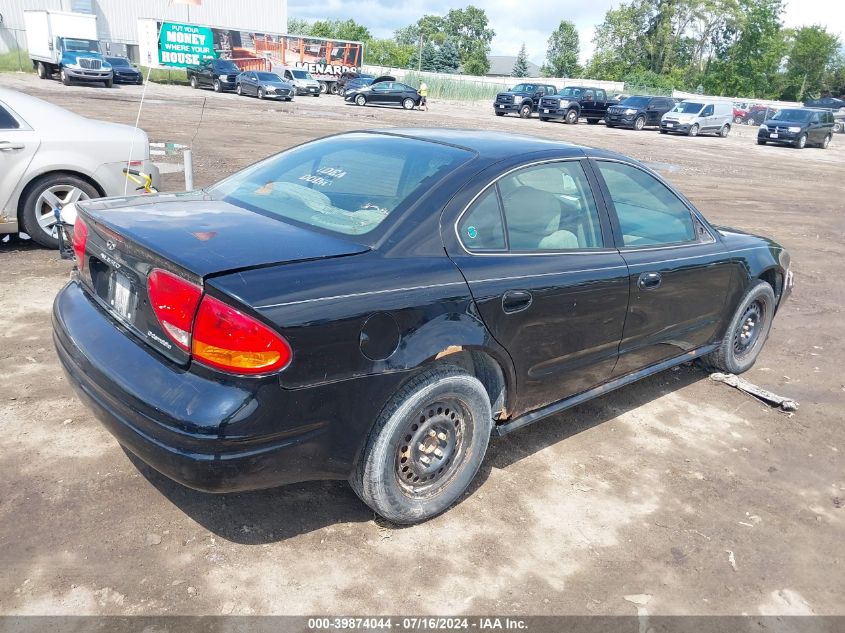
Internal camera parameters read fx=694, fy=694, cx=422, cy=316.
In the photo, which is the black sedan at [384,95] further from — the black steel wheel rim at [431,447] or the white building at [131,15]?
the black steel wheel rim at [431,447]

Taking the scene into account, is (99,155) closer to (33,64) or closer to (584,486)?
(584,486)

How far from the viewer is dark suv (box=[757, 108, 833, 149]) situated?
29578mm

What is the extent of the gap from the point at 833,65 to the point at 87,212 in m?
94.0

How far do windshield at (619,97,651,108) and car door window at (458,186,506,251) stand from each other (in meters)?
33.2

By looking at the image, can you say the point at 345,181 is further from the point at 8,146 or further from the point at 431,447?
the point at 8,146

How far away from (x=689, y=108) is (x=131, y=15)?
159 feet

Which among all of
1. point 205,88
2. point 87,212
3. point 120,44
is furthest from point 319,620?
point 120,44

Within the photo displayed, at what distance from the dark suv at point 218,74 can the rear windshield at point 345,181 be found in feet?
120

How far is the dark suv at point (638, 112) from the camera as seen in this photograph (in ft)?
109

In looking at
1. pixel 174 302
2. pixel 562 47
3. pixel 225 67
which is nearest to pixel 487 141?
pixel 174 302

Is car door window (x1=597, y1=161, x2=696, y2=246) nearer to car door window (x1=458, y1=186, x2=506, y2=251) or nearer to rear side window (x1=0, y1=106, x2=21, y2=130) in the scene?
car door window (x1=458, y1=186, x2=506, y2=251)

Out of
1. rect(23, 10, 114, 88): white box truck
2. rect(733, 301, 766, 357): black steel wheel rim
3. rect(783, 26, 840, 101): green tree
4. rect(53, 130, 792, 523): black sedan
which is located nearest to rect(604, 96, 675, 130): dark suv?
rect(23, 10, 114, 88): white box truck

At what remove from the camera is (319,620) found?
8.34 feet

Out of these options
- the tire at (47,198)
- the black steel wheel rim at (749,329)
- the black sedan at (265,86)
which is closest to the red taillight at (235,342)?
the black steel wheel rim at (749,329)
